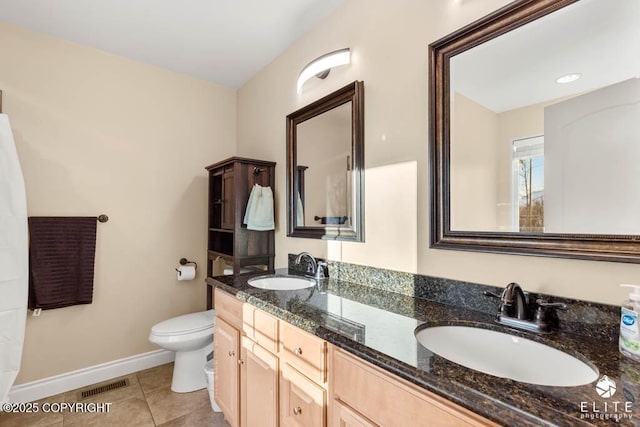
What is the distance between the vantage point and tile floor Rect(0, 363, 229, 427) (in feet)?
5.86

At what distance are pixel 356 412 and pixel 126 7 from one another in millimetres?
2406

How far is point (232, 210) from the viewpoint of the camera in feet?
7.20

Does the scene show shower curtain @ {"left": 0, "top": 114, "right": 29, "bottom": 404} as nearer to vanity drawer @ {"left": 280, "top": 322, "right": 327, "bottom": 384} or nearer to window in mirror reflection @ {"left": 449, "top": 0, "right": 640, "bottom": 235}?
vanity drawer @ {"left": 280, "top": 322, "right": 327, "bottom": 384}

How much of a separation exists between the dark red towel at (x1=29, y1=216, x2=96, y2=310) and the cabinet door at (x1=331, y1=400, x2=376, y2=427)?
6.88 ft

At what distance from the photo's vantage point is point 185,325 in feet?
6.87

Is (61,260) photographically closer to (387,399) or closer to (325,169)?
(325,169)

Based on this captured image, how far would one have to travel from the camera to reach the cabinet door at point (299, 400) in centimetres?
103

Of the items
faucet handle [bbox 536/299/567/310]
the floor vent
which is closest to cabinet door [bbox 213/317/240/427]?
the floor vent

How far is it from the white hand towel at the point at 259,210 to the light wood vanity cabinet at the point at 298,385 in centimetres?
55

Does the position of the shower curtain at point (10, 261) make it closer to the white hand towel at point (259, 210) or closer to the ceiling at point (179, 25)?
the ceiling at point (179, 25)

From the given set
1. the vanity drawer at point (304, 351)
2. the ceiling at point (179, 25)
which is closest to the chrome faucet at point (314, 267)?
the vanity drawer at point (304, 351)

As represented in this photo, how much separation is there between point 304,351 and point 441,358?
51 centimetres

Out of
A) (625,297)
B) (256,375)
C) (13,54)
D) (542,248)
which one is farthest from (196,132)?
(625,297)

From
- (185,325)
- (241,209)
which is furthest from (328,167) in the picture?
(185,325)
